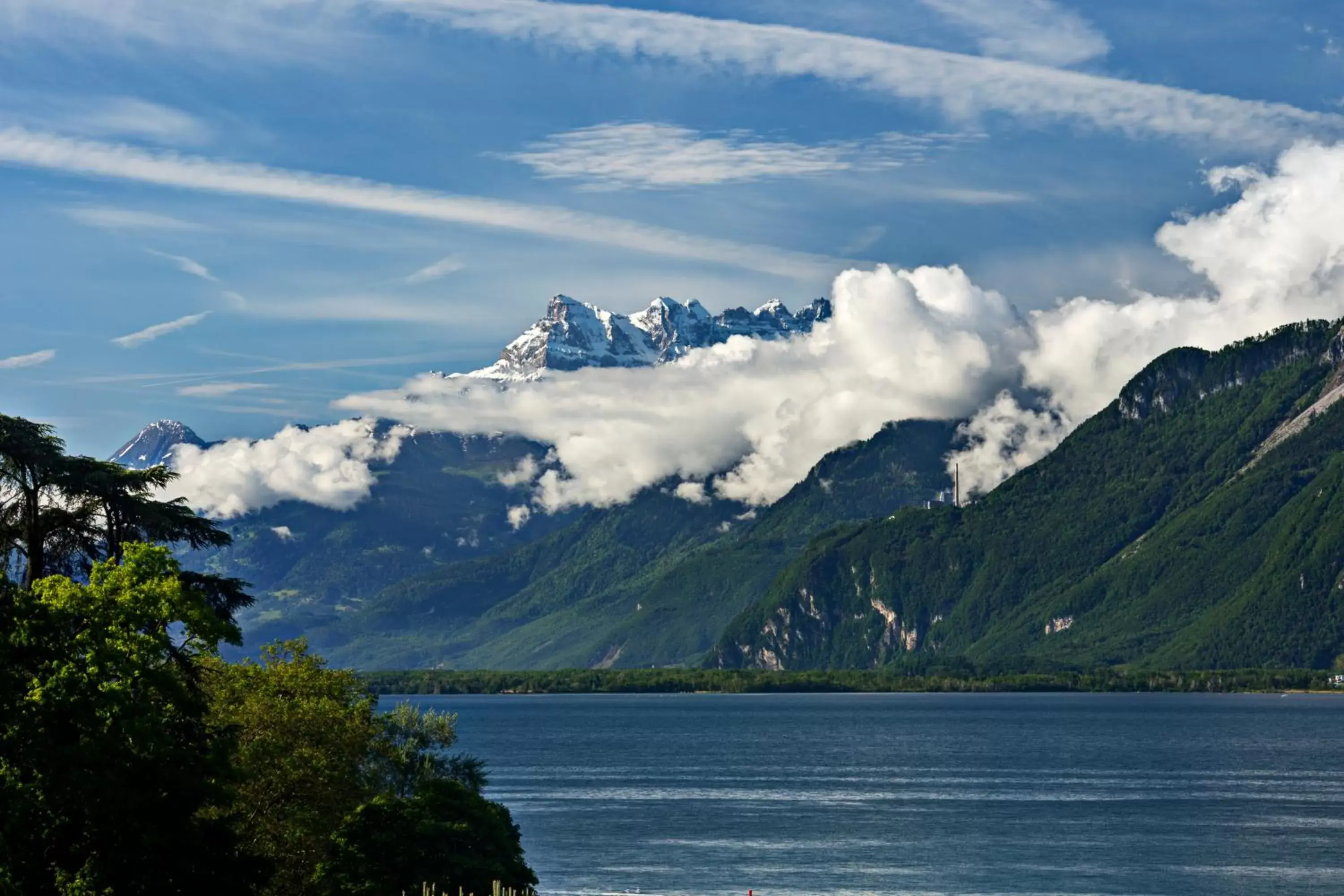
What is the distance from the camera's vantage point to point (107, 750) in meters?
55.3

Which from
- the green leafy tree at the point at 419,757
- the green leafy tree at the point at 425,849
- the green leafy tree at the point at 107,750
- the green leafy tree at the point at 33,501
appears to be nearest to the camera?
the green leafy tree at the point at 107,750

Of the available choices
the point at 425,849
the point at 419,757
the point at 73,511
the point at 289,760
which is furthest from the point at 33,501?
the point at 419,757

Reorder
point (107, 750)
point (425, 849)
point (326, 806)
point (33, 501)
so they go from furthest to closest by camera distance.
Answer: point (425, 849), point (326, 806), point (33, 501), point (107, 750)

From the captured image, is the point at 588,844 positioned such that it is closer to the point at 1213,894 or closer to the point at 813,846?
the point at 813,846

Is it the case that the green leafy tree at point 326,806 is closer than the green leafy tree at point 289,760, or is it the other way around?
the green leafy tree at point 289,760

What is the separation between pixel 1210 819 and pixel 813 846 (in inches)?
1926

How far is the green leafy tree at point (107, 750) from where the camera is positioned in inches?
2124

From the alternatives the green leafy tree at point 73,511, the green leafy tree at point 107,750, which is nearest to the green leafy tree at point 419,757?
the green leafy tree at point 73,511

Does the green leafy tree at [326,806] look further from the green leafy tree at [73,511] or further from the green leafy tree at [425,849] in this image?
the green leafy tree at [73,511]

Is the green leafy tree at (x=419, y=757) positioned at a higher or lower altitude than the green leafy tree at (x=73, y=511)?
lower

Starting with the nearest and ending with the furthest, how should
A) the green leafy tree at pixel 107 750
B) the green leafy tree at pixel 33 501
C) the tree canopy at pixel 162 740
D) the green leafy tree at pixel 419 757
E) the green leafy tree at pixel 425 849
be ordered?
the green leafy tree at pixel 107 750
the tree canopy at pixel 162 740
the green leafy tree at pixel 33 501
the green leafy tree at pixel 425 849
the green leafy tree at pixel 419 757

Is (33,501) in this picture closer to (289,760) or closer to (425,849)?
(289,760)

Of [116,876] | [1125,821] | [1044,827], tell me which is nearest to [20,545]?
[116,876]

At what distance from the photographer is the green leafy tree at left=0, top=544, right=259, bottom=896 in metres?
53.9
